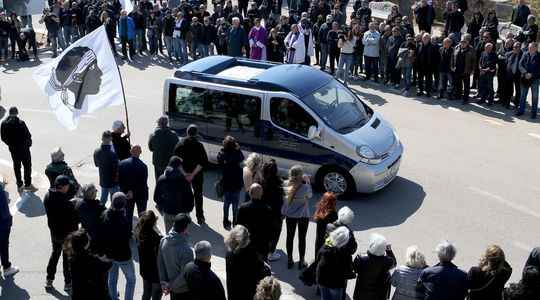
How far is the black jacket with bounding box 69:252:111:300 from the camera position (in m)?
7.93

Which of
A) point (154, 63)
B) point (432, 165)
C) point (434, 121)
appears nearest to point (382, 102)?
point (434, 121)

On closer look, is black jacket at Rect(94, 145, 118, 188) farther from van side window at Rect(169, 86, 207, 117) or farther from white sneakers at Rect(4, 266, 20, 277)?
van side window at Rect(169, 86, 207, 117)

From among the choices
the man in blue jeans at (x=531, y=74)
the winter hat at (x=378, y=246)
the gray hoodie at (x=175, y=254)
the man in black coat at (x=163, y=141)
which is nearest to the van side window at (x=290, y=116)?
the man in black coat at (x=163, y=141)

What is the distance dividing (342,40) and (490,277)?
11.9 meters

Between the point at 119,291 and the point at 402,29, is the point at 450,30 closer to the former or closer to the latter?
the point at 402,29

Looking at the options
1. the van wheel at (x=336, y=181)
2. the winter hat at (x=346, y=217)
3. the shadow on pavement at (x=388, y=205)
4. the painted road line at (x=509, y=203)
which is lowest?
the shadow on pavement at (x=388, y=205)

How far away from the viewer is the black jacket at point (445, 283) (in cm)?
768

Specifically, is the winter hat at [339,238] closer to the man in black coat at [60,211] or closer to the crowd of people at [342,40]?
the man in black coat at [60,211]

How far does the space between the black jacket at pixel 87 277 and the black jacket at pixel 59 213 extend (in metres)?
1.37

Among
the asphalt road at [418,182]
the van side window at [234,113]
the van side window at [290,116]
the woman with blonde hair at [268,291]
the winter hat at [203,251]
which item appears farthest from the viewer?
the van side window at [234,113]

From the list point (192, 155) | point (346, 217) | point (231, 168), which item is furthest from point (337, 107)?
point (346, 217)

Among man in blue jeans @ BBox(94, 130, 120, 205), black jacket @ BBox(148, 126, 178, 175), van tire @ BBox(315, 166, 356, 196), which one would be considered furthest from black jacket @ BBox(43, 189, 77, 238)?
van tire @ BBox(315, 166, 356, 196)

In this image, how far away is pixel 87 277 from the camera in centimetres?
799

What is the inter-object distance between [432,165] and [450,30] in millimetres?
8198
